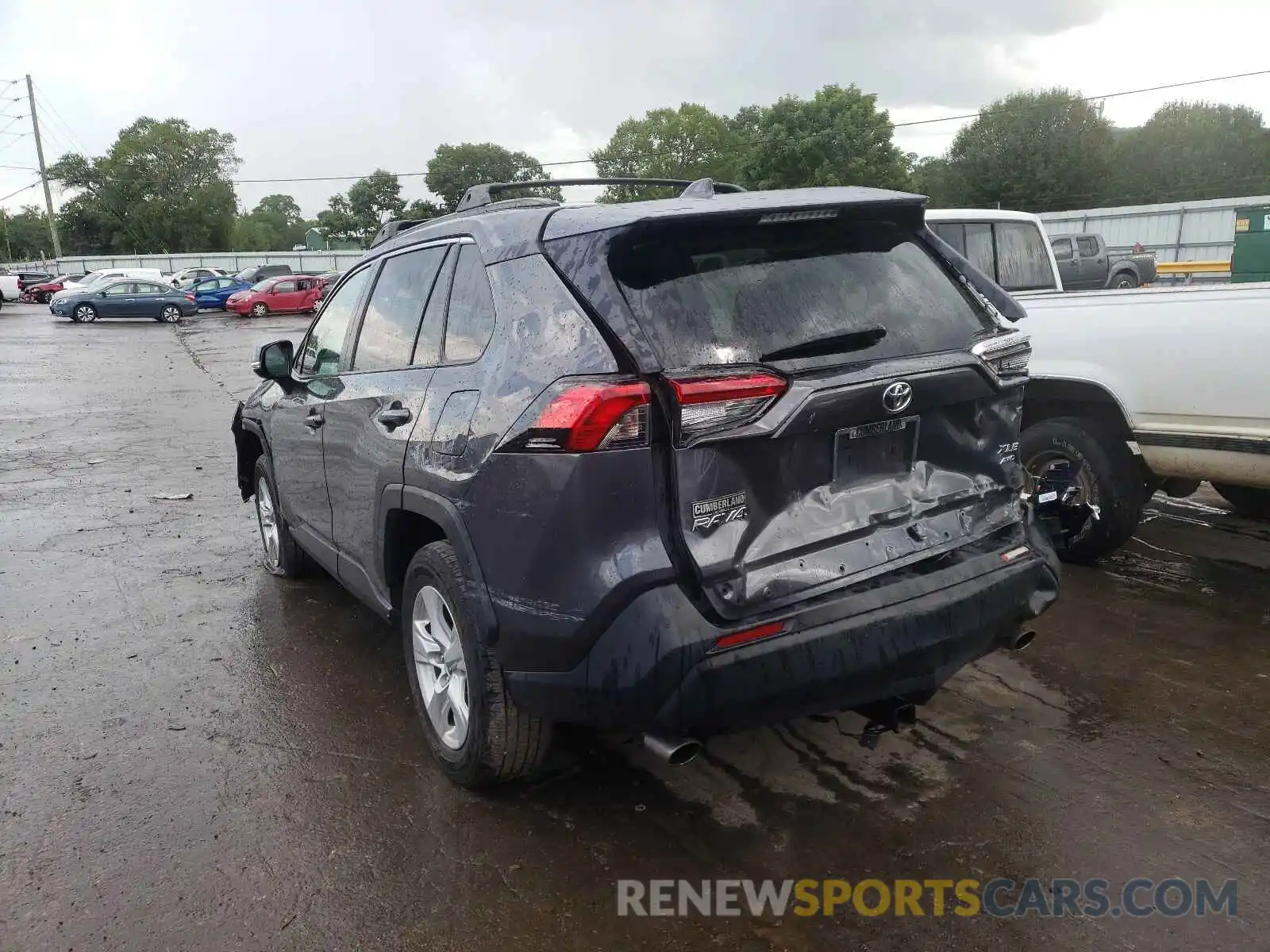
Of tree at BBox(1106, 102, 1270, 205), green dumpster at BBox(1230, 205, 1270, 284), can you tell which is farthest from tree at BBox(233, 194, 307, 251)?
green dumpster at BBox(1230, 205, 1270, 284)

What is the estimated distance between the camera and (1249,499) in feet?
19.8

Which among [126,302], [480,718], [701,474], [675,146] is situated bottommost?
[480,718]

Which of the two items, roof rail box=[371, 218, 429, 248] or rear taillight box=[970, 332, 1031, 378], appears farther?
roof rail box=[371, 218, 429, 248]

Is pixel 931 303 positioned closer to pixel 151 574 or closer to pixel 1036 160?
pixel 151 574

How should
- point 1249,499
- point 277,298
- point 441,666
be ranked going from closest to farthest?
point 441,666 → point 1249,499 → point 277,298

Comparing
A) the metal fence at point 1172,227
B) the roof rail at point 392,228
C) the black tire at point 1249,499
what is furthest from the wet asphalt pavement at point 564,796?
the metal fence at point 1172,227

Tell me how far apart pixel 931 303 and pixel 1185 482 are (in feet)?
11.1

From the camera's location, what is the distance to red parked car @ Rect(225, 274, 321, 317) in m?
33.7

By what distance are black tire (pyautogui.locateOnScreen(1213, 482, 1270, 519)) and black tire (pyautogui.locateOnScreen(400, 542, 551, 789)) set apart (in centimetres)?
508

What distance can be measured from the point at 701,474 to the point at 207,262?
210 feet

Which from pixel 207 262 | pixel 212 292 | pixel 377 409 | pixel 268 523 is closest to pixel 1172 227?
pixel 268 523

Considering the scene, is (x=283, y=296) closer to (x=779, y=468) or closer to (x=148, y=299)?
(x=148, y=299)

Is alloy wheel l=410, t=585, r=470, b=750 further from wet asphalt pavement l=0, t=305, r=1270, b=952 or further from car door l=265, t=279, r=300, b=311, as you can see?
car door l=265, t=279, r=300, b=311

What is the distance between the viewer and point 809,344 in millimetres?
2682
